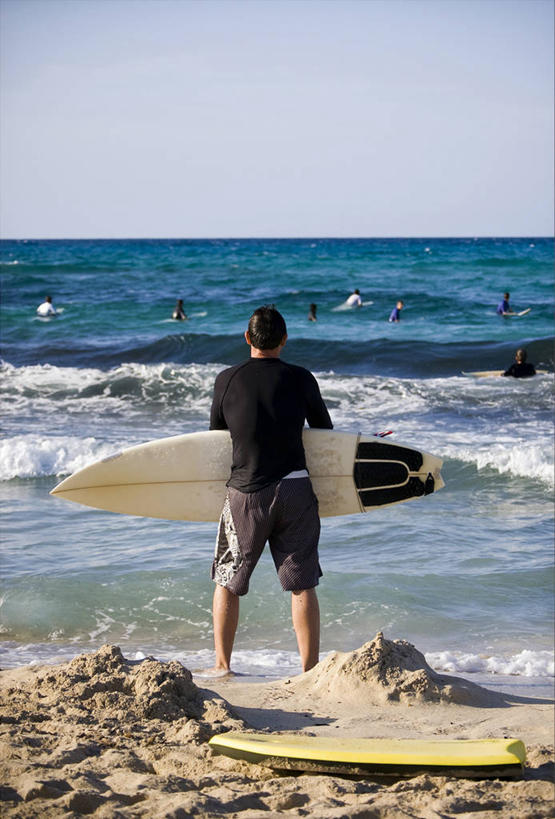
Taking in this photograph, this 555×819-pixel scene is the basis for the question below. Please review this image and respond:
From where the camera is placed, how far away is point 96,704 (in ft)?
10.8

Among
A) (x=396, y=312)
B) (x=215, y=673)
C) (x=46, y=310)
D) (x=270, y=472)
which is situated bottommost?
(x=215, y=673)

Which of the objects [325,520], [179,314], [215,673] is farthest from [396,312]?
[215,673]

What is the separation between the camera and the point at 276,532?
380 centimetres

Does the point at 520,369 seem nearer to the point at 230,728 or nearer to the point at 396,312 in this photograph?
the point at 396,312

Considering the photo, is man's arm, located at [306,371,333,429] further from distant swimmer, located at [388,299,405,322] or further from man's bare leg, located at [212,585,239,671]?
distant swimmer, located at [388,299,405,322]

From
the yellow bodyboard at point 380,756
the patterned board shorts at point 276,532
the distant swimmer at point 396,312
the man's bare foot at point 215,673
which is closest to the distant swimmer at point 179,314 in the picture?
the distant swimmer at point 396,312

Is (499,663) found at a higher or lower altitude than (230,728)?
lower

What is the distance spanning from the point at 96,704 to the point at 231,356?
16.7 meters

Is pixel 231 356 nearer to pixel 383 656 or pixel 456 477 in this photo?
pixel 456 477

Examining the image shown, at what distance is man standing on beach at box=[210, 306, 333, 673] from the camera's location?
3.72 m

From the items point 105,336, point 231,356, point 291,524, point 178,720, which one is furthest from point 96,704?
point 105,336

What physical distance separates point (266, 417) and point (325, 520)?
3669 millimetres

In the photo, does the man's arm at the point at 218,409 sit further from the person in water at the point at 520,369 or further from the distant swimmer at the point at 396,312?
the distant swimmer at the point at 396,312

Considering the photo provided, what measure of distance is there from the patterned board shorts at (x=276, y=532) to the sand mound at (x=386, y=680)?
1.18ft
